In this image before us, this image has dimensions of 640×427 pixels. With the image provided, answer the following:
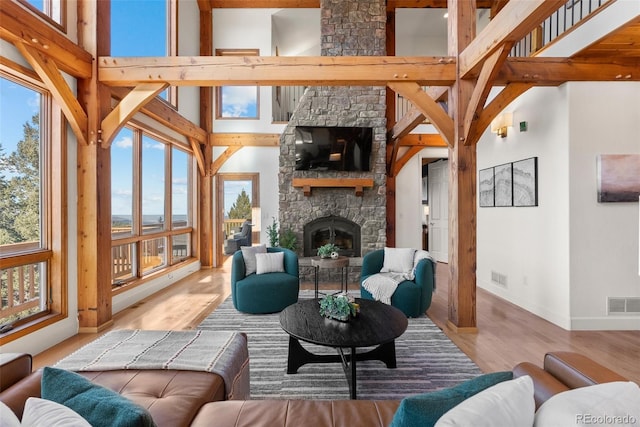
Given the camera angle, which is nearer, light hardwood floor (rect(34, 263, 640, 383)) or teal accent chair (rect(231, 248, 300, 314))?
light hardwood floor (rect(34, 263, 640, 383))

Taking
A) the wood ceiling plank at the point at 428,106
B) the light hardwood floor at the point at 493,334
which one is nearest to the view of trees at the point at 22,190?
the light hardwood floor at the point at 493,334

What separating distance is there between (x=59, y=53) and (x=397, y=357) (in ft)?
13.7

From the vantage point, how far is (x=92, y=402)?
0.94 meters

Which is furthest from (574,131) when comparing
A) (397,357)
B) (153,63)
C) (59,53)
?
(59,53)

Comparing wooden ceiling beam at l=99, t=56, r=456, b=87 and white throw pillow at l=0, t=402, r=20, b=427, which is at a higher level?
wooden ceiling beam at l=99, t=56, r=456, b=87

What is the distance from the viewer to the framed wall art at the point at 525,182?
12.2 feet

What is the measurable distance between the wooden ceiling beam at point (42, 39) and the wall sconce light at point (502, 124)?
5032 mm

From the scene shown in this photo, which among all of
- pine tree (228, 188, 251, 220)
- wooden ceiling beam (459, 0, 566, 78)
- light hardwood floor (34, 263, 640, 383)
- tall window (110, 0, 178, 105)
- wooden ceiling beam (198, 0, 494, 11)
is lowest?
light hardwood floor (34, 263, 640, 383)

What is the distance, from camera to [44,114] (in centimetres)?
304

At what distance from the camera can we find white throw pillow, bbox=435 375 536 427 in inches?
30.6

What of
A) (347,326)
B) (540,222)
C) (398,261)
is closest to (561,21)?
(540,222)

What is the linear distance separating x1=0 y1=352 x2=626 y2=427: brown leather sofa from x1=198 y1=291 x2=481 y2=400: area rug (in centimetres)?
87

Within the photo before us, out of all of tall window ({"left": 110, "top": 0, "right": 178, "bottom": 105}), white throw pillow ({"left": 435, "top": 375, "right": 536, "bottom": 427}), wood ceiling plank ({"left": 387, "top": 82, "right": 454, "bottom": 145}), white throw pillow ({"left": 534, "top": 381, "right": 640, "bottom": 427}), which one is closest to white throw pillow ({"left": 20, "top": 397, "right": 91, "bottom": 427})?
white throw pillow ({"left": 435, "top": 375, "right": 536, "bottom": 427})

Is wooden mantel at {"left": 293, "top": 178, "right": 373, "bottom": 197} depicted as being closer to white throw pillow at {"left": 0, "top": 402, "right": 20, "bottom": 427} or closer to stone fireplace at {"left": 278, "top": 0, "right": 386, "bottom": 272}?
stone fireplace at {"left": 278, "top": 0, "right": 386, "bottom": 272}
